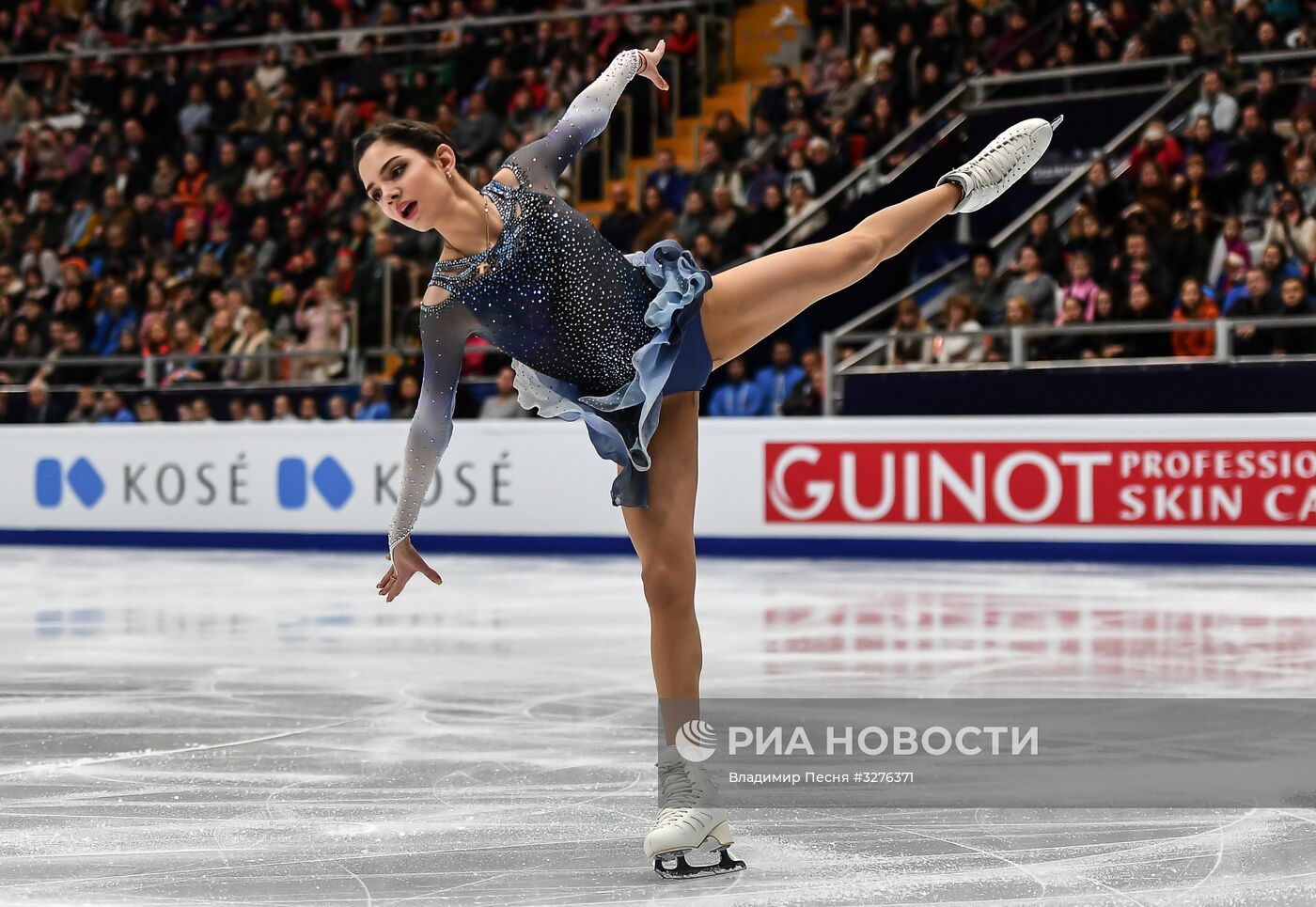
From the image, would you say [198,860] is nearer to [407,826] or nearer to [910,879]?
[407,826]

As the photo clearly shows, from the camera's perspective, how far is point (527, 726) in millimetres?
4328

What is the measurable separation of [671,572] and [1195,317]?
24.4 feet

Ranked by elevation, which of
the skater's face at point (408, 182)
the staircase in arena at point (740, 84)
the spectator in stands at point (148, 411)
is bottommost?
the spectator in stands at point (148, 411)

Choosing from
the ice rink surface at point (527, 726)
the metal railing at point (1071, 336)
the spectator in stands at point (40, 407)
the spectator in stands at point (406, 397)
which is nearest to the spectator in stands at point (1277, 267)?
the metal railing at point (1071, 336)

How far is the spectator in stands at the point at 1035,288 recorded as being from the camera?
10.4m

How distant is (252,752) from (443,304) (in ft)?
4.65

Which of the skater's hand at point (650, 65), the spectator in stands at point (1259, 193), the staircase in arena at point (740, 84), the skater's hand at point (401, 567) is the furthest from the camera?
the staircase in arena at point (740, 84)

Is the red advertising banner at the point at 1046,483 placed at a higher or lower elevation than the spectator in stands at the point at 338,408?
lower

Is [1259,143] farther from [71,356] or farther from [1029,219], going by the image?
[71,356]

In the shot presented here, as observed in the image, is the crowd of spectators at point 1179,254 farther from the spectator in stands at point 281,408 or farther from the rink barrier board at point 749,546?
the spectator in stands at point 281,408

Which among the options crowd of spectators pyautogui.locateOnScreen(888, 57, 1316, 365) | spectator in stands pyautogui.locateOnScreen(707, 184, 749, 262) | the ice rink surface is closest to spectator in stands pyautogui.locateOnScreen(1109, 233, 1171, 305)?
crowd of spectators pyautogui.locateOnScreen(888, 57, 1316, 365)

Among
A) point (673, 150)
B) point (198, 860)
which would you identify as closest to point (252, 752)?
point (198, 860)

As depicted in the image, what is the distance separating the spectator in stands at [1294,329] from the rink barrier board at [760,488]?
61 centimetres

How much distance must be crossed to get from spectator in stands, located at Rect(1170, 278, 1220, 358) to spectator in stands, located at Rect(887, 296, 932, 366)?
153 cm
